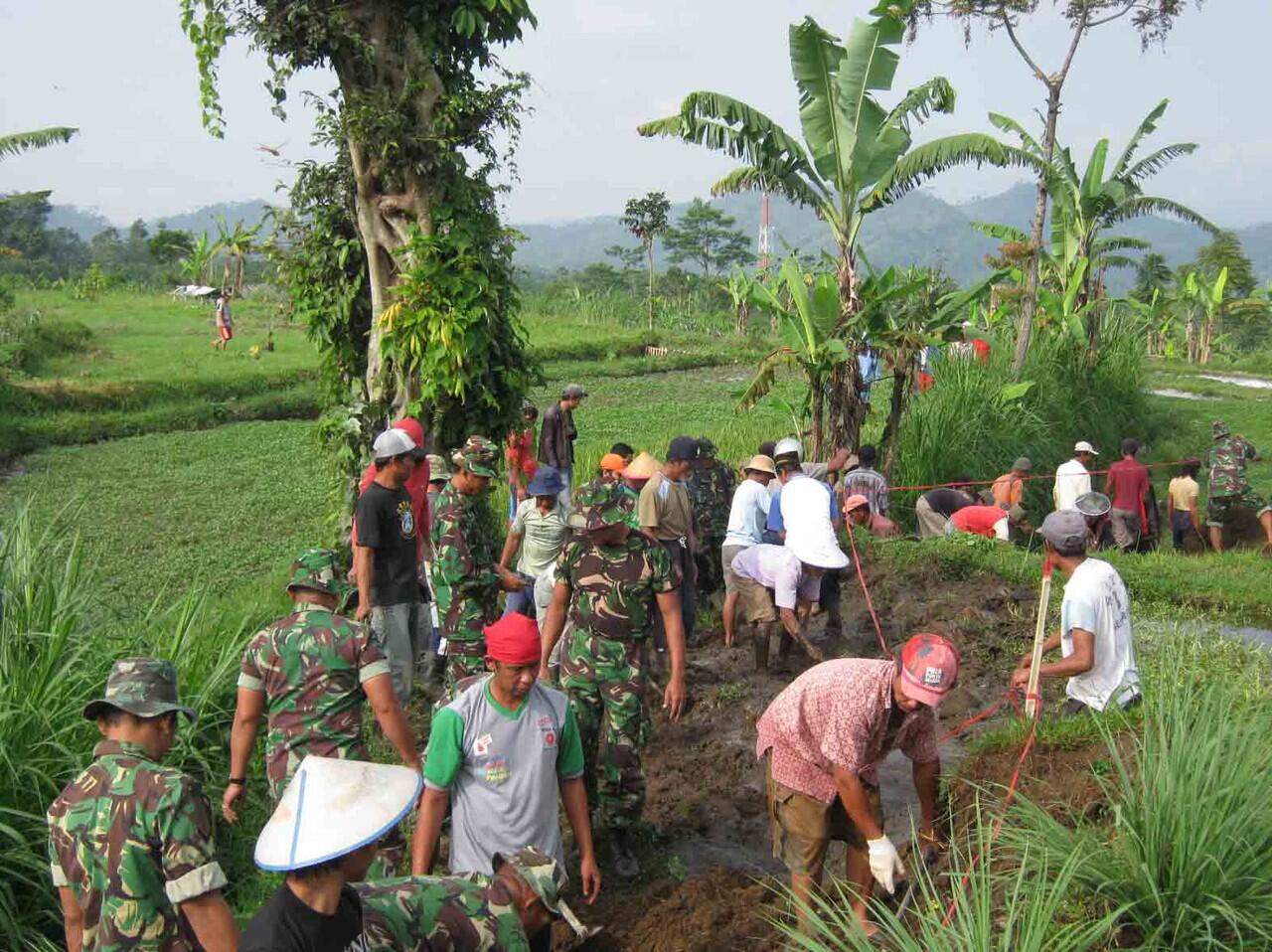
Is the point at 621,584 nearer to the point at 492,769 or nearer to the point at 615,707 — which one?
the point at 615,707

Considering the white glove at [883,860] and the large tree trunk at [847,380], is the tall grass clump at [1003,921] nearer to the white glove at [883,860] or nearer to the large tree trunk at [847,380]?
the white glove at [883,860]

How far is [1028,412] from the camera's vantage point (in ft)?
49.5

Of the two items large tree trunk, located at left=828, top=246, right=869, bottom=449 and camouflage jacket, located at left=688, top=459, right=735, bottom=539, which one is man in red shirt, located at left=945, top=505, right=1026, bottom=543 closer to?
large tree trunk, located at left=828, top=246, right=869, bottom=449

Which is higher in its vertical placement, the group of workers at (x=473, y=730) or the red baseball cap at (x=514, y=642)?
the red baseball cap at (x=514, y=642)

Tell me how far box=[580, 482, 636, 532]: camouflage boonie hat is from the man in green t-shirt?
1356mm

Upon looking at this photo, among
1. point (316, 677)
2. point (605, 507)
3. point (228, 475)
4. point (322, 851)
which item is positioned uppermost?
point (605, 507)

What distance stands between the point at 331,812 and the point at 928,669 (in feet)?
6.69

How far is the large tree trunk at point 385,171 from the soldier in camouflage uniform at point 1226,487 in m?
9.17

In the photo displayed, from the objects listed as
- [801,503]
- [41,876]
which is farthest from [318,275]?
[41,876]

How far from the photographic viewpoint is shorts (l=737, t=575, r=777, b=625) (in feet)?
25.9

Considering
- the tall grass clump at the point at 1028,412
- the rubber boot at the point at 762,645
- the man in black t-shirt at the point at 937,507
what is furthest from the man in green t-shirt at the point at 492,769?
the tall grass clump at the point at 1028,412

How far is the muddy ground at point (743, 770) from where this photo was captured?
4.70 meters

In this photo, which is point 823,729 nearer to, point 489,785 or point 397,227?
point 489,785

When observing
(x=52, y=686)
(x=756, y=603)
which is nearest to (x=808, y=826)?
(x=52, y=686)
